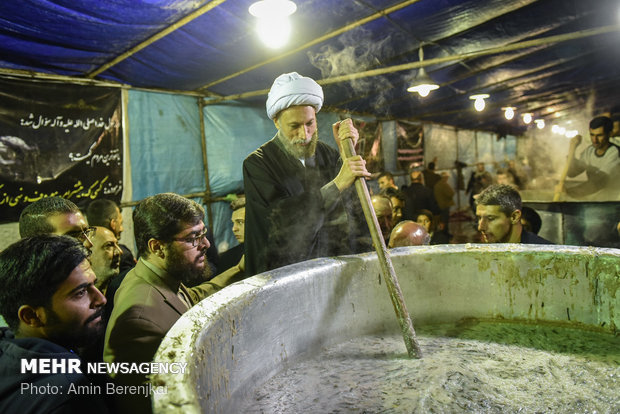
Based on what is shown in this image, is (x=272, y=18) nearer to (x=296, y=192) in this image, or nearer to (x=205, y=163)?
(x=296, y=192)

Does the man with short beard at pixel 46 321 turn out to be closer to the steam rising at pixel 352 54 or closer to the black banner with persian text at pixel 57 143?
the black banner with persian text at pixel 57 143

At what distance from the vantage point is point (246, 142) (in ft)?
23.6

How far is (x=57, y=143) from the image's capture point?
4.87 m

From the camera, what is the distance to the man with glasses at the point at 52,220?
259cm

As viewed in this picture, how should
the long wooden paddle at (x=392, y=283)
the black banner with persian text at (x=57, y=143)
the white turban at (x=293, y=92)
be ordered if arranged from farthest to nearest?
the black banner with persian text at (x=57, y=143), the white turban at (x=293, y=92), the long wooden paddle at (x=392, y=283)

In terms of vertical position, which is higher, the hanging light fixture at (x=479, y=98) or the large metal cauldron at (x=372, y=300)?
the hanging light fixture at (x=479, y=98)

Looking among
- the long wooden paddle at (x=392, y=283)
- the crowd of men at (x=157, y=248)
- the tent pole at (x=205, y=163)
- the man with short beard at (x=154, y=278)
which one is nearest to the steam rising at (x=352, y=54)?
the tent pole at (x=205, y=163)

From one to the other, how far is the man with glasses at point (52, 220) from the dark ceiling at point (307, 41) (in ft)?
5.39

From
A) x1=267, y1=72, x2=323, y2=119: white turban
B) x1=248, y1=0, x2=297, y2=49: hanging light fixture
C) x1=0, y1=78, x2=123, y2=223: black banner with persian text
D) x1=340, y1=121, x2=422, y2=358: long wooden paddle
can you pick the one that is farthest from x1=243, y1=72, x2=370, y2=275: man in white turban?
x1=0, y1=78, x2=123, y2=223: black banner with persian text

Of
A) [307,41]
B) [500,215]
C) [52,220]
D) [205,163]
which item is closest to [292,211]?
[52,220]

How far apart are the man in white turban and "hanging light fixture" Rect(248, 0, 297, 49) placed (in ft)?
3.40

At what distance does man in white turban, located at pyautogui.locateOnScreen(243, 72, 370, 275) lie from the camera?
234cm

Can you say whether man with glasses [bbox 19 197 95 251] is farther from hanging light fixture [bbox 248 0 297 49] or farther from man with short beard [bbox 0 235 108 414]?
hanging light fixture [bbox 248 0 297 49]

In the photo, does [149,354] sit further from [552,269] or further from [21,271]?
[552,269]
